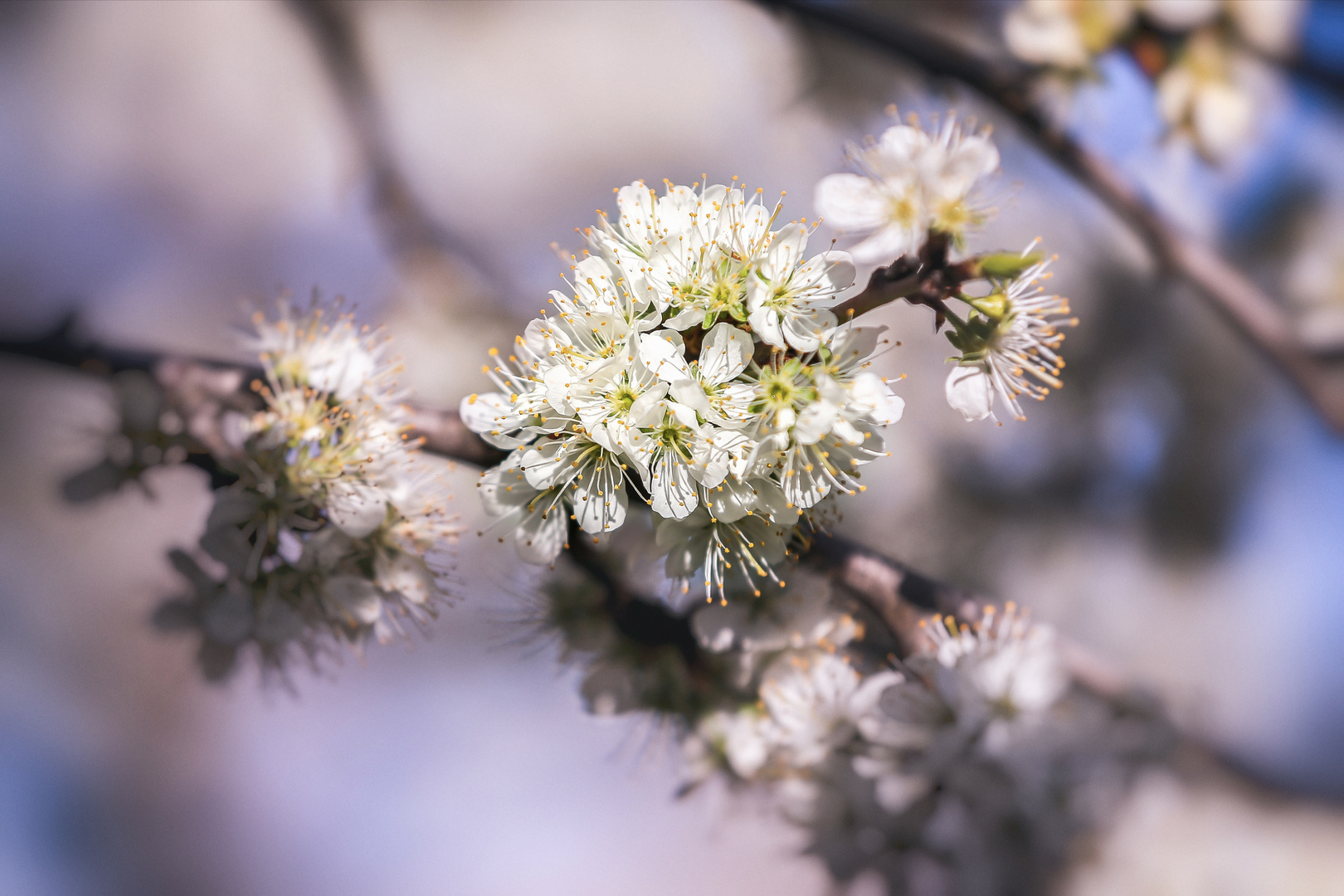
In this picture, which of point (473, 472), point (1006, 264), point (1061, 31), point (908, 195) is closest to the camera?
point (1006, 264)

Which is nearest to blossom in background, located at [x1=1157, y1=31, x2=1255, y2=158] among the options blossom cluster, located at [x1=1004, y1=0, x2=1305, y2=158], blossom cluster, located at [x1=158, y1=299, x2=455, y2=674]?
blossom cluster, located at [x1=1004, y1=0, x2=1305, y2=158]

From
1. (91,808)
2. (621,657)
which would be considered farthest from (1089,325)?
(91,808)

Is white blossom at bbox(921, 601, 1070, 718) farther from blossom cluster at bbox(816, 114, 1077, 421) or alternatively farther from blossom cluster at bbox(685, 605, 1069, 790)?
blossom cluster at bbox(816, 114, 1077, 421)

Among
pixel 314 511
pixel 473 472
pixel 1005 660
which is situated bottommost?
pixel 314 511

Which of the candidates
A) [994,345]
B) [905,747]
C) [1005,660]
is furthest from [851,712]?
[994,345]

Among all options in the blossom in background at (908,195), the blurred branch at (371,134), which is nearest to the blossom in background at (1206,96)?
the blossom in background at (908,195)

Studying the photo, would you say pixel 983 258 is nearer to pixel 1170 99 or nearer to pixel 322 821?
pixel 1170 99

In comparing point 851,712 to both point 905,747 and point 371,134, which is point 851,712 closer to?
point 905,747
